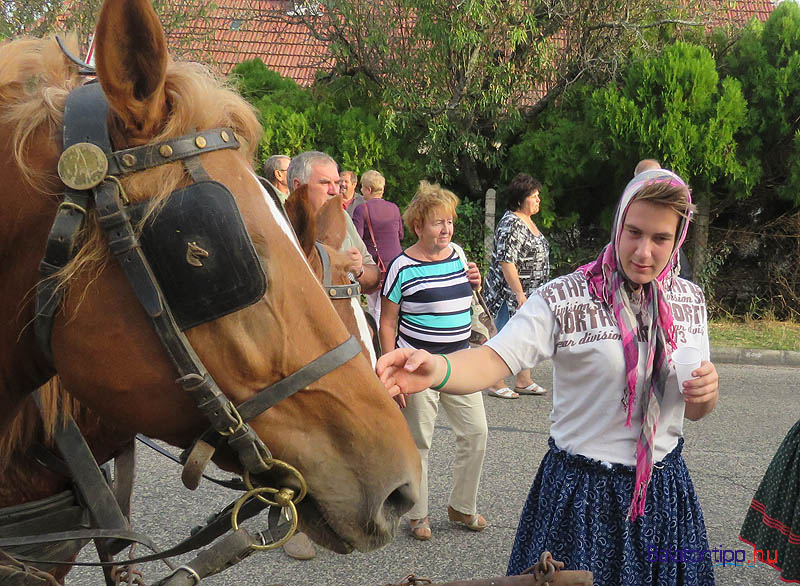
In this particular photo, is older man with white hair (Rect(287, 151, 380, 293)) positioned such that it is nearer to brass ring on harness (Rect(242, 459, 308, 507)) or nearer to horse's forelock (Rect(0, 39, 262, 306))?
horse's forelock (Rect(0, 39, 262, 306))

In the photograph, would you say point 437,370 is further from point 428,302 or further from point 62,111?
point 428,302

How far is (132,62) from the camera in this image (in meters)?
1.19

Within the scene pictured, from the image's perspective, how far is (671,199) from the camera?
222 centimetres

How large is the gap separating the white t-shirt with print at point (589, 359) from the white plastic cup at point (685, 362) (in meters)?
0.14

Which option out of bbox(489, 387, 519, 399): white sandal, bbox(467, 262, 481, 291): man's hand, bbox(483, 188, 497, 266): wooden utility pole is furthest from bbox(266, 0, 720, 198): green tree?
bbox(467, 262, 481, 291): man's hand

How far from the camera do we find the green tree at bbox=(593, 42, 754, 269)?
916 cm

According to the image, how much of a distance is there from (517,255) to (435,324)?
222cm

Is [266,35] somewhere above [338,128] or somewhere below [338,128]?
above

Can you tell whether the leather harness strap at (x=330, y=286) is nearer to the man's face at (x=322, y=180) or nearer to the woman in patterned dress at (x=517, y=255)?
the man's face at (x=322, y=180)

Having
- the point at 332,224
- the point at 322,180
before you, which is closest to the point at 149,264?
the point at 332,224

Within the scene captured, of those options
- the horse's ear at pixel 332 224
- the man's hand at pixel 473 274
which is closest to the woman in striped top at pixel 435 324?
the man's hand at pixel 473 274

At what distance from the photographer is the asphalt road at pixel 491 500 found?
11.9 feet

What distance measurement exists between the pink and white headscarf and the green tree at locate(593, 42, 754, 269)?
7480 mm

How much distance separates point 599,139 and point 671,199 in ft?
26.5
